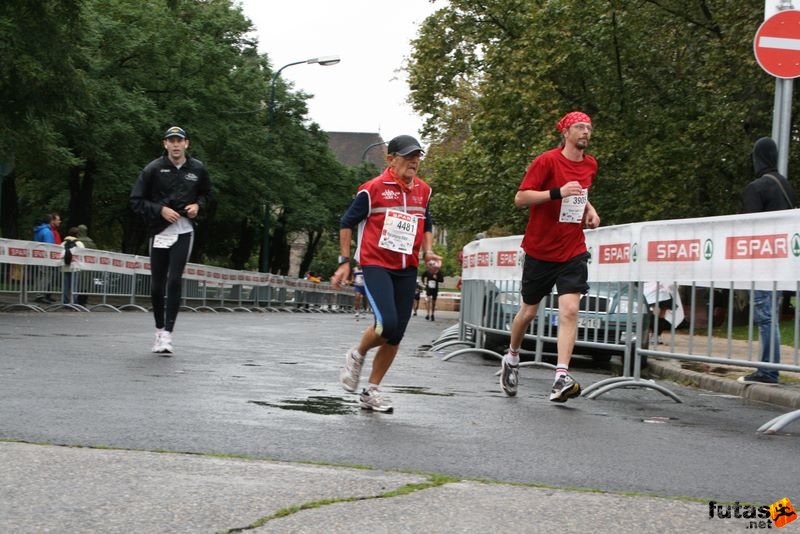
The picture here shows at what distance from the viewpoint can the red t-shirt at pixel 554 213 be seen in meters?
9.11

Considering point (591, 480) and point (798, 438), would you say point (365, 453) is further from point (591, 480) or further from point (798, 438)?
point (798, 438)

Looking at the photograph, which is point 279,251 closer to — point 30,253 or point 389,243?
point 30,253

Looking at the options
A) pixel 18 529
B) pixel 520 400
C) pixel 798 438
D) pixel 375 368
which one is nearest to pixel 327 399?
pixel 375 368

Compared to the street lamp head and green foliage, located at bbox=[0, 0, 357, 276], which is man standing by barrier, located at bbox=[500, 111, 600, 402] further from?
the street lamp head

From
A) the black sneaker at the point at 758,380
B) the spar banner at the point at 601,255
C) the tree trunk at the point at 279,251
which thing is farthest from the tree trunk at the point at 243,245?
the black sneaker at the point at 758,380

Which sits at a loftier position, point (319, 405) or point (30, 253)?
point (30, 253)

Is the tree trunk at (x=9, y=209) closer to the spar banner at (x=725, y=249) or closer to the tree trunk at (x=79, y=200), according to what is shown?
the tree trunk at (x=79, y=200)

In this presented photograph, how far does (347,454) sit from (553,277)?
3805 millimetres

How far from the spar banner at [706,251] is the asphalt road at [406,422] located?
101 centimetres

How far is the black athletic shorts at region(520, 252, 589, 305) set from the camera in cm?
903

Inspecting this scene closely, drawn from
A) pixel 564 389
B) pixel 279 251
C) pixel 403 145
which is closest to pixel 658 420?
pixel 564 389

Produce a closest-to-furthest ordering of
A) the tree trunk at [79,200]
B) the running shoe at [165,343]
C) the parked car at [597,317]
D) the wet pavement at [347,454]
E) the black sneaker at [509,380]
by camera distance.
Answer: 1. the wet pavement at [347,454]
2. the black sneaker at [509,380]
3. the parked car at [597,317]
4. the running shoe at [165,343]
5. the tree trunk at [79,200]

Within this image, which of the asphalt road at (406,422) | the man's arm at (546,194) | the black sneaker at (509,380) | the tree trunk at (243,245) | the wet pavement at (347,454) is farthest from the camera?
the tree trunk at (243,245)

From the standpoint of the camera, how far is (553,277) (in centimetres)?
920
